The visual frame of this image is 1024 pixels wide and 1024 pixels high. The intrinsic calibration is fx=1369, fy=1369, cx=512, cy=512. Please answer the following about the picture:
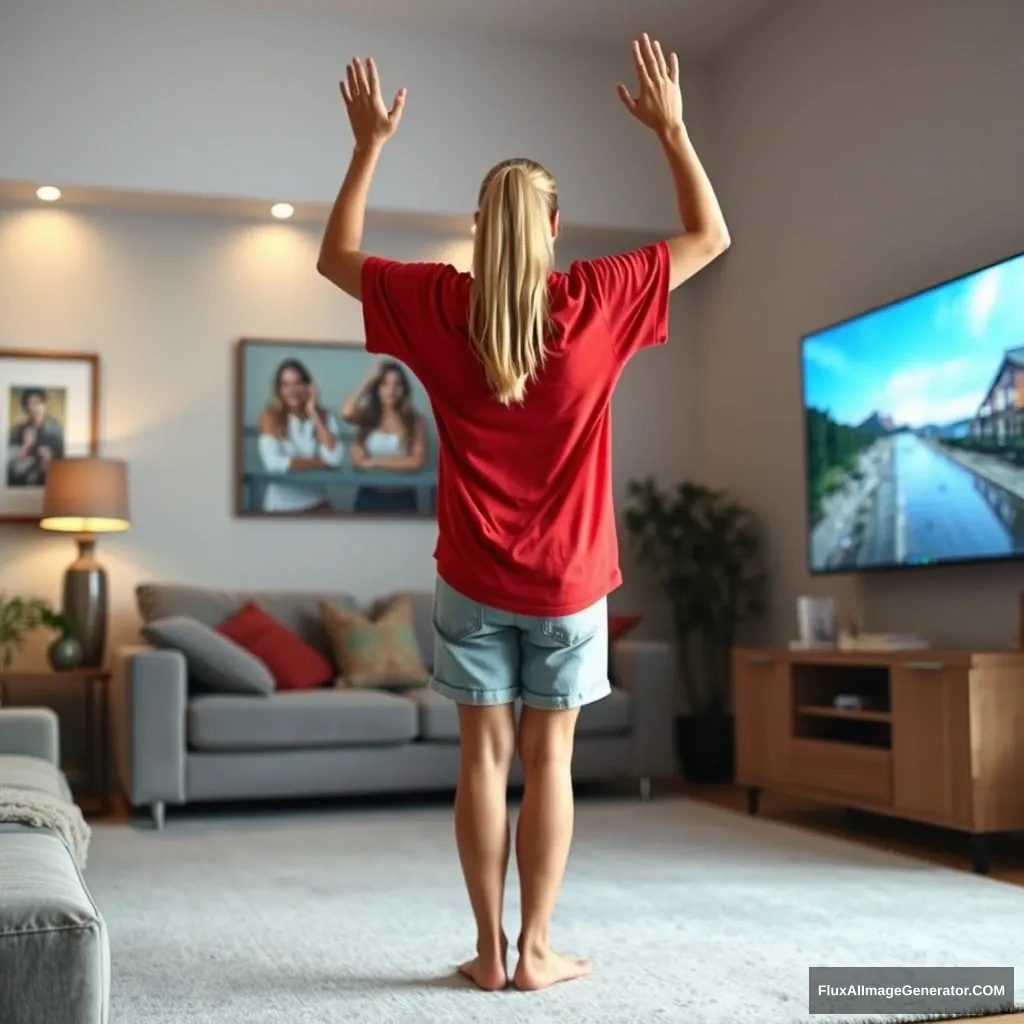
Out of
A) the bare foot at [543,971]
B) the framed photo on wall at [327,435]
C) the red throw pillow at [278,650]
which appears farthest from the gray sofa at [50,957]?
the framed photo on wall at [327,435]

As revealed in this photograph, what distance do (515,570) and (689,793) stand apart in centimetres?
346

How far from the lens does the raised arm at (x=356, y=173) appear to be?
226 cm

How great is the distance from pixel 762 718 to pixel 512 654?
2.63m

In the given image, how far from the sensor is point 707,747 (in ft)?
18.7

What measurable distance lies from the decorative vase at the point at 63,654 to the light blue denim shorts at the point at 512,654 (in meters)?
3.17

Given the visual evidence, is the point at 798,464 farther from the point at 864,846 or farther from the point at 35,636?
the point at 35,636

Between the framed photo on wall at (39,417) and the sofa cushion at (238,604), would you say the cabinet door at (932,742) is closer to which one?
the sofa cushion at (238,604)

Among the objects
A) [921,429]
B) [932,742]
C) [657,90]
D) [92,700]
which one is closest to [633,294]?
[657,90]

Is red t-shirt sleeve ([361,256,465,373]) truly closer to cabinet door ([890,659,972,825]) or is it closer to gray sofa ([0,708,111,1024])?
gray sofa ([0,708,111,1024])

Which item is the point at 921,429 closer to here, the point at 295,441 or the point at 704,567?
the point at 704,567

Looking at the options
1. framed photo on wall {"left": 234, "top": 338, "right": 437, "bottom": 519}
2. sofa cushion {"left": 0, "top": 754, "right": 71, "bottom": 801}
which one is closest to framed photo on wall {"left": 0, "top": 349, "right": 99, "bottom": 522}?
framed photo on wall {"left": 234, "top": 338, "right": 437, "bottom": 519}

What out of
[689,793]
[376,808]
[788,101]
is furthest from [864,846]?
[788,101]

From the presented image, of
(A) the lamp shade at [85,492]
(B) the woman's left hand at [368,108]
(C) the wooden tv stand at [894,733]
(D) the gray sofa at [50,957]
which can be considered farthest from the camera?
(A) the lamp shade at [85,492]

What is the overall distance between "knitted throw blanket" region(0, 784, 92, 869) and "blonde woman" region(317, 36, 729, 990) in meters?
0.68
